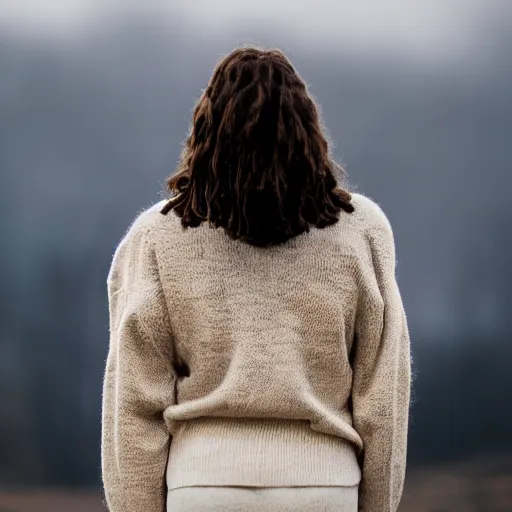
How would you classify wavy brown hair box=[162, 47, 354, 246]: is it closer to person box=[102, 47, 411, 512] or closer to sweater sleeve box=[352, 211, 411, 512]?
person box=[102, 47, 411, 512]

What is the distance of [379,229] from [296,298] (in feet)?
0.58

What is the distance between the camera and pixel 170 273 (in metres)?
1.62

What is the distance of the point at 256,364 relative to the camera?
5.16 ft

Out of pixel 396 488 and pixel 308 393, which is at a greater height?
pixel 308 393

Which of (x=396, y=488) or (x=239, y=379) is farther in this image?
(x=396, y=488)

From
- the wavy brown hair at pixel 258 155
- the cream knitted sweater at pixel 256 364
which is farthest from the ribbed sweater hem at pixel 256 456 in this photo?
the wavy brown hair at pixel 258 155

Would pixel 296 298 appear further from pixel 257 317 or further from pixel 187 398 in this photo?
pixel 187 398

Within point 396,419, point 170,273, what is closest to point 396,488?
point 396,419

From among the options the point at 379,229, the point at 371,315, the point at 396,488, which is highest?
the point at 379,229

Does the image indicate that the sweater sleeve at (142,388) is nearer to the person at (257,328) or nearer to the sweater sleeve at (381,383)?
the person at (257,328)

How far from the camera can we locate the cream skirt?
61.3 inches

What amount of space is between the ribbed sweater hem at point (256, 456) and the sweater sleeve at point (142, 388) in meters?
0.04

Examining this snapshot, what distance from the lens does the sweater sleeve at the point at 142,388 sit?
1628 mm

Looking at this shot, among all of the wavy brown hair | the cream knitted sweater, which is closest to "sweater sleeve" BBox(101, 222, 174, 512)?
the cream knitted sweater
